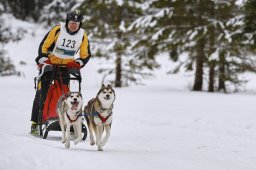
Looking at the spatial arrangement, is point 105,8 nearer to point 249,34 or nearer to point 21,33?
point 249,34

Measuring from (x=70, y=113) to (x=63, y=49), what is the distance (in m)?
1.41

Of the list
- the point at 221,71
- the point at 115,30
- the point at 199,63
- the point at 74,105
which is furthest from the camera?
the point at 115,30

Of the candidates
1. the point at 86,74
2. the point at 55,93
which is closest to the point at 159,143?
the point at 55,93

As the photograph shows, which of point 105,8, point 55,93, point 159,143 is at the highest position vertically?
point 105,8

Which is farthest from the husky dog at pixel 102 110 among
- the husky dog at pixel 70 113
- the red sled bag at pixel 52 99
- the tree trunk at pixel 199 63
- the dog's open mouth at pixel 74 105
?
the tree trunk at pixel 199 63

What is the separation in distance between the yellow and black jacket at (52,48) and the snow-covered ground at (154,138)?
1.35 metres

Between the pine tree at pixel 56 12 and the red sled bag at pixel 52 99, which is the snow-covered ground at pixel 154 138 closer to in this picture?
the red sled bag at pixel 52 99

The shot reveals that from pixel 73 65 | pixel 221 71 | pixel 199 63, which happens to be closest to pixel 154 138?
pixel 73 65

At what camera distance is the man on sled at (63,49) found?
295 inches

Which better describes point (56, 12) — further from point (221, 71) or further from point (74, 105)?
point (74, 105)

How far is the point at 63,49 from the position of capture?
7695 millimetres

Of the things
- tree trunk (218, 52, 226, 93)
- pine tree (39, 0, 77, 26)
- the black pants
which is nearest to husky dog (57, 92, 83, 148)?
the black pants

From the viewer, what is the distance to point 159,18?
60.7ft

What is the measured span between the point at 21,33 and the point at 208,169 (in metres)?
36.0
